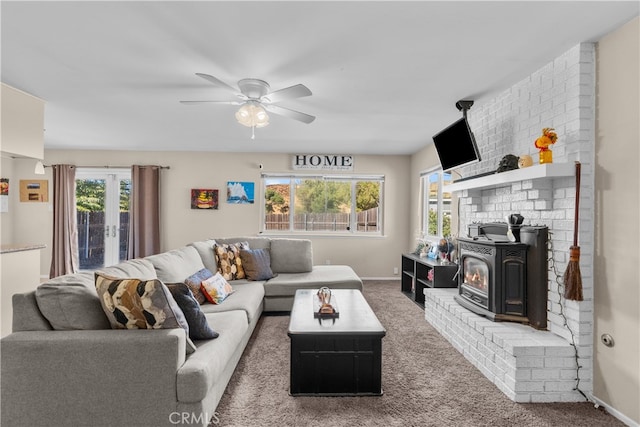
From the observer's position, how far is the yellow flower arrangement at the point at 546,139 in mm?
2373

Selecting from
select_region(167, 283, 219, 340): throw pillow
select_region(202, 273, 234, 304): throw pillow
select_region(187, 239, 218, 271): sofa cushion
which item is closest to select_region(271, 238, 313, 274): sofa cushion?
select_region(187, 239, 218, 271): sofa cushion

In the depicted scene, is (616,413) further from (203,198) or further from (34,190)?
(34,190)

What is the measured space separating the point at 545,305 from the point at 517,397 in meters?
0.72

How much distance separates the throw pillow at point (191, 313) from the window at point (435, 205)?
3.80 m

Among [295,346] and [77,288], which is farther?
[295,346]

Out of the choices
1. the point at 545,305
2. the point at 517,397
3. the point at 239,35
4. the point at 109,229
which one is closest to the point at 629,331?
the point at 545,305

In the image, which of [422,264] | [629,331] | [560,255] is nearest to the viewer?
[629,331]

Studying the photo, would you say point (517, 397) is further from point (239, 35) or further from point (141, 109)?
point (141, 109)

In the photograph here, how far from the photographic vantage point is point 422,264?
468 centimetres

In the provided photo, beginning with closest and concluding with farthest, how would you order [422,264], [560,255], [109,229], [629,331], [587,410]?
[629,331]
[587,410]
[560,255]
[422,264]
[109,229]

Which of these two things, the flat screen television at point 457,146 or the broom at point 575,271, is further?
the flat screen television at point 457,146

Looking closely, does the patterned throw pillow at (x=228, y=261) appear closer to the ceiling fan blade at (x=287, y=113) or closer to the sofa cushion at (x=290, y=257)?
the sofa cushion at (x=290, y=257)

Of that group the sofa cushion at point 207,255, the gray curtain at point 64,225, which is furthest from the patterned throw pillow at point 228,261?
the gray curtain at point 64,225

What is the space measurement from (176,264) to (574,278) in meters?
3.05
